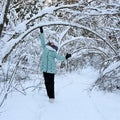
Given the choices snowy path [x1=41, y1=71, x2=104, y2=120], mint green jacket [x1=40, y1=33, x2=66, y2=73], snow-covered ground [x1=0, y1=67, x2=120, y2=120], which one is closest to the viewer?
snow-covered ground [x1=0, y1=67, x2=120, y2=120]

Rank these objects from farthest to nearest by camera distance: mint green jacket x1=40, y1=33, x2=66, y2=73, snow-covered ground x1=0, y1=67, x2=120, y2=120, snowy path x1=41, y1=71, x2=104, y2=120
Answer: mint green jacket x1=40, y1=33, x2=66, y2=73, snowy path x1=41, y1=71, x2=104, y2=120, snow-covered ground x1=0, y1=67, x2=120, y2=120

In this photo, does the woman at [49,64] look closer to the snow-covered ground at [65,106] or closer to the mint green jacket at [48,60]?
the mint green jacket at [48,60]

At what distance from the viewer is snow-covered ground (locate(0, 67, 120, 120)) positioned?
29.0ft

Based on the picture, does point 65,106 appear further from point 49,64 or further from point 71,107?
point 49,64

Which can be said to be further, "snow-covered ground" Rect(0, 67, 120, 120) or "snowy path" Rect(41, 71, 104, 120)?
"snowy path" Rect(41, 71, 104, 120)

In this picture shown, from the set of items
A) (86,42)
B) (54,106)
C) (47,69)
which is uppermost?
(86,42)

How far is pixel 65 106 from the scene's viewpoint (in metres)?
10.1

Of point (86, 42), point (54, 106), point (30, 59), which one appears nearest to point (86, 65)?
point (86, 42)

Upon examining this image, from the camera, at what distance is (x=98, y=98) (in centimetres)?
→ 1170

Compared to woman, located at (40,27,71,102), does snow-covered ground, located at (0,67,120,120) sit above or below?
below

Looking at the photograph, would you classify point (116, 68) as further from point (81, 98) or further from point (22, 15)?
point (22, 15)

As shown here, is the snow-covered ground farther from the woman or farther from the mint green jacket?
the mint green jacket

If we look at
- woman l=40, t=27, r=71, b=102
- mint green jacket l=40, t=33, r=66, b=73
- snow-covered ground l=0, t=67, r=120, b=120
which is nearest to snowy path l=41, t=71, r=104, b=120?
snow-covered ground l=0, t=67, r=120, b=120

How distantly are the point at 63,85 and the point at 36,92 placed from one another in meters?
2.29
